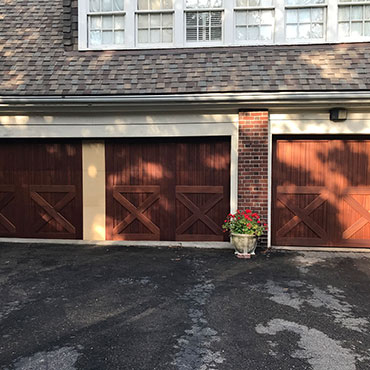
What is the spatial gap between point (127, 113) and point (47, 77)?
6.06ft

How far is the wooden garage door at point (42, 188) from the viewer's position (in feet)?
23.9

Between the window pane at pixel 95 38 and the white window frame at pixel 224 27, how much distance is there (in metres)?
0.10

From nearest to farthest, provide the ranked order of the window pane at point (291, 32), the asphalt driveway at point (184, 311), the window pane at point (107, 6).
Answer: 1. the asphalt driveway at point (184, 311)
2. the window pane at point (291, 32)
3. the window pane at point (107, 6)

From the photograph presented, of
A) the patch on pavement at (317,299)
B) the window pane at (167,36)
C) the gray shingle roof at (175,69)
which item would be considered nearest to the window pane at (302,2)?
the gray shingle roof at (175,69)

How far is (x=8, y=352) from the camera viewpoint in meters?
3.08

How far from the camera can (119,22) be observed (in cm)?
748

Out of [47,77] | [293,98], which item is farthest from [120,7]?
[293,98]

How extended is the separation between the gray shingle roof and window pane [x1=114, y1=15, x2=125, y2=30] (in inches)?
24.0

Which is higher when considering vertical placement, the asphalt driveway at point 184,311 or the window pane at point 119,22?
the window pane at point 119,22

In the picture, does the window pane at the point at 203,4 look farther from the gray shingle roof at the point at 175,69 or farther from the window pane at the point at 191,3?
the gray shingle roof at the point at 175,69

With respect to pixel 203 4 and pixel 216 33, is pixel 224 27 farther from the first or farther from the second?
pixel 203 4

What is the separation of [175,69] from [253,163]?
2508 mm

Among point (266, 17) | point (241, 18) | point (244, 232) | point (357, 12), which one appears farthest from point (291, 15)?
point (244, 232)

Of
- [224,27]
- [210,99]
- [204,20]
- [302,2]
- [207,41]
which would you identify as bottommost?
[210,99]
